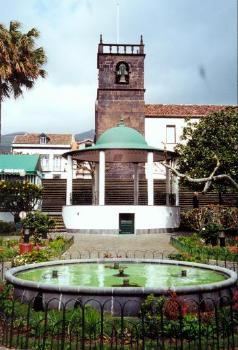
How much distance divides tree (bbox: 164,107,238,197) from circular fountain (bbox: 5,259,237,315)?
14.6 metres

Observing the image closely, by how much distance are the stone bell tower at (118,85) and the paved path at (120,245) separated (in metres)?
16.1

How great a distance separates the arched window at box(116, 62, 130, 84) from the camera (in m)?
38.2

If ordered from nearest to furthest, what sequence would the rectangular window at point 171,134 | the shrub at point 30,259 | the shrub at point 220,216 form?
the shrub at point 30,259 → the shrub at point 220,216 → the rectangular window at point 171,134

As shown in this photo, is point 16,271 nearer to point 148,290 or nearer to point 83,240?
point 148,290

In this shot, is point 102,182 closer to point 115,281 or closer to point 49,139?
point 115,281

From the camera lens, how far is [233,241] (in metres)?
19.6

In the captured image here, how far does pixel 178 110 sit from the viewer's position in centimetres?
4766

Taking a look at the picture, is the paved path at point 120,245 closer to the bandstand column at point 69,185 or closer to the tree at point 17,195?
the bandstand column at point 69,185

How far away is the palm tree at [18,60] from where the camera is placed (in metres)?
27.5

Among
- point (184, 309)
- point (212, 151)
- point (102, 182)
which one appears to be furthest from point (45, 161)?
point (184, 309)

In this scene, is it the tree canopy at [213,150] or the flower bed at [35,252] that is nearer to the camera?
the flower bed at [35,252]

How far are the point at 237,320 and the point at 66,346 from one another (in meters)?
3.05

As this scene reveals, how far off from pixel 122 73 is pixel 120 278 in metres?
29.8

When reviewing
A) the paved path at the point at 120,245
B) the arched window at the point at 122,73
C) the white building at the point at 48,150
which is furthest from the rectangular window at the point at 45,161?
the paved path at the point at 120,245
